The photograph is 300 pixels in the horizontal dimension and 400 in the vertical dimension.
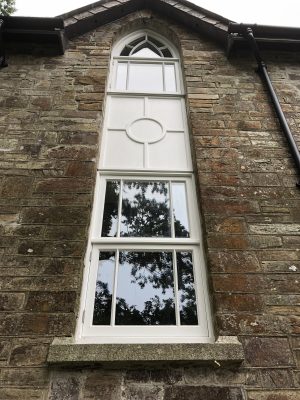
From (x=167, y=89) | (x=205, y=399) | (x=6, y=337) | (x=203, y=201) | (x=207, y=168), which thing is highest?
(x=167, y=89)

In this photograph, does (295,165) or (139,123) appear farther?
(139,123)

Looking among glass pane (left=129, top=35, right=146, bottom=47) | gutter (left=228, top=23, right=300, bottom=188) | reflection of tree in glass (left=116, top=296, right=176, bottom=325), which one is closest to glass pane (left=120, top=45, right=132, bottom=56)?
glass pane (left=129, top=35, right=146, bottom=47)

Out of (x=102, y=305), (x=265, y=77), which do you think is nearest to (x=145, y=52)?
(x=265, y=77)

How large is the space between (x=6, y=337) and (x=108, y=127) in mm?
2792

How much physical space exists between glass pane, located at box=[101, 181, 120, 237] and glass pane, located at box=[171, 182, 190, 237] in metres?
0.62

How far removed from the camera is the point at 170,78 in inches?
211

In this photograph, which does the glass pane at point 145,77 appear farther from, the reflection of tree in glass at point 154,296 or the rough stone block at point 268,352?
the rough stone block at point 268,352

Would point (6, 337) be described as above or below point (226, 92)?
below

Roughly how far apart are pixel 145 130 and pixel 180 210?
4.46ft

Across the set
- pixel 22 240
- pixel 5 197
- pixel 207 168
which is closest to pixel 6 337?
pixel 22 240

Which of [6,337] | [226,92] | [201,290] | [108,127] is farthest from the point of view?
→ [226,92]

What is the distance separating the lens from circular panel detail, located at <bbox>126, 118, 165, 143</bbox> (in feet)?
14.0

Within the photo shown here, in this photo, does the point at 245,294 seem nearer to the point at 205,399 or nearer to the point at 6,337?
the point at 205,399

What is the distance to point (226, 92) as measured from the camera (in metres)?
4.68
